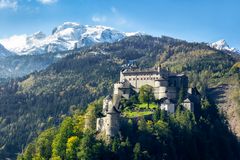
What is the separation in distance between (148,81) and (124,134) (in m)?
35.7

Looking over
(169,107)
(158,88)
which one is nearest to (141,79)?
(158,88)

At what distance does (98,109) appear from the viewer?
140875 mm

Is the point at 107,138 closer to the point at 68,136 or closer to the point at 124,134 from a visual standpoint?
the point at 124,134

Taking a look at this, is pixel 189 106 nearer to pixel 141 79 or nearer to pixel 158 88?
pixel 158 88

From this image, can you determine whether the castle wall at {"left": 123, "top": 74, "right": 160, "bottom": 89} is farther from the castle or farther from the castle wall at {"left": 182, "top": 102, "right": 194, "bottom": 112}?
the castle wall at {"left": 182, "top": 102, "right": 194, "bottom": 112}

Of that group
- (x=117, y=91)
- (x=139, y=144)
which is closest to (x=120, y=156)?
(x=139, y=144)

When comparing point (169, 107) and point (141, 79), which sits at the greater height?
point (141, 79)

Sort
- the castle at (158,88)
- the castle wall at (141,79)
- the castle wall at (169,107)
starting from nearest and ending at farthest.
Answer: the castle wall at (169,107), the castle at (158,88), the castle wall at (141,79)

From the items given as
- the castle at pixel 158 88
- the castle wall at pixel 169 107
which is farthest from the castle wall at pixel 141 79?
the castle wall at pixel 169 107

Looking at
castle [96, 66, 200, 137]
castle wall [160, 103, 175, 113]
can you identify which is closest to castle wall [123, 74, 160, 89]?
castle [96, 66, 200, 137]

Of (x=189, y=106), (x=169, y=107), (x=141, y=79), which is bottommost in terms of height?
(x=169, y=107)

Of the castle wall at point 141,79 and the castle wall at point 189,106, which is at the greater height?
the castle wall at point 141,79

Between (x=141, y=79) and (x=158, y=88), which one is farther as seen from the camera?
(x=141, y=79)

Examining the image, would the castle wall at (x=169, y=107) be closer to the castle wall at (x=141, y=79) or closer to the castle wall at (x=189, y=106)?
the castle wall at (x=189, y=106)
